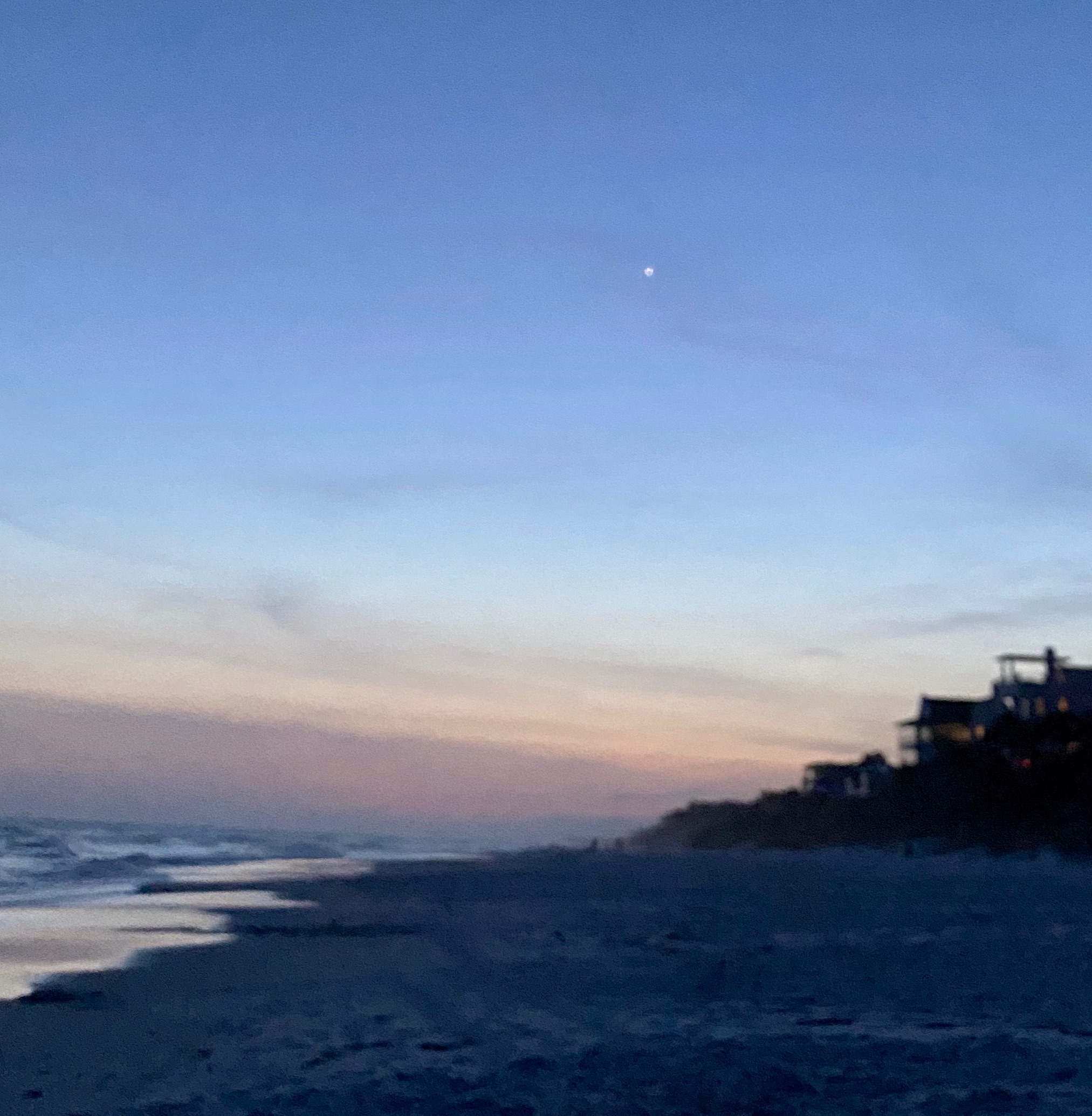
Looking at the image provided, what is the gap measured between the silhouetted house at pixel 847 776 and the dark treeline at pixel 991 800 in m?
17.0

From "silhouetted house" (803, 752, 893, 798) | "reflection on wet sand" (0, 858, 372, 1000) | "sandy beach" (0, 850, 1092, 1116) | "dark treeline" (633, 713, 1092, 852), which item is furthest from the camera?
"silhouetted house" (803, 752, 893, 798)


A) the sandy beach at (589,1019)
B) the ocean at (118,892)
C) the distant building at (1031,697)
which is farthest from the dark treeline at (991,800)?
the sandy beach at (589,1019)

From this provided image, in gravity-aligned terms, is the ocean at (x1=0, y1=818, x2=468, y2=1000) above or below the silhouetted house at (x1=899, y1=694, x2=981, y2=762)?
below

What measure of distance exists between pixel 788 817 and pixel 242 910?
228 feet

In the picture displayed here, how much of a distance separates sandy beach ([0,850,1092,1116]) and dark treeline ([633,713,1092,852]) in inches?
1283

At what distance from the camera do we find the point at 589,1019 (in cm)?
1195

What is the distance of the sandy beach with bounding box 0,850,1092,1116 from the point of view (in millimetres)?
8703

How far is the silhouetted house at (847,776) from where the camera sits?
101750 millimetres

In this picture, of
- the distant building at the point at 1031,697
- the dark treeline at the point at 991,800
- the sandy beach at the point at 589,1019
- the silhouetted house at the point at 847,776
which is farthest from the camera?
the silhouetted house at the point at 847,776

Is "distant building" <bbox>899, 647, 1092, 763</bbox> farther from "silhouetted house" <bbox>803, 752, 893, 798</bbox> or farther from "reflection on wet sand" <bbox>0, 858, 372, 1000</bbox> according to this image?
"reflection on wet sand" <bbox>0, 858, 372, 1000</bbox>

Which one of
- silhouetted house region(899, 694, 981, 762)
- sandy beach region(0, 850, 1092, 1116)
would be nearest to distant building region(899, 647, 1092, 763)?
silhouetted house region(899, 694, 981, 762)

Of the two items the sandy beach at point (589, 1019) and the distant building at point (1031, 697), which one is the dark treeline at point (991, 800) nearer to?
the distant building at point (1031, 697)

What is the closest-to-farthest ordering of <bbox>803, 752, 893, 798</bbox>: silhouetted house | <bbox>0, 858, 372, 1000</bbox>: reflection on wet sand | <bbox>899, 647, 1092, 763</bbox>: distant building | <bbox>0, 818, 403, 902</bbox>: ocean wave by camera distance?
<bbox>0, 858, 372, 1000</bbox>: reflection on wet sand, <bbox>0, 818, 403, 902</bbox>: ocean wave, <bbox>899, 647, 1092, 763</bbox>: distant building, <bbox>803, 752, 893, 798</bbox>: silhouetted house

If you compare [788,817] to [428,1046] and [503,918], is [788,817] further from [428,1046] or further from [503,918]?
[428,1046]
